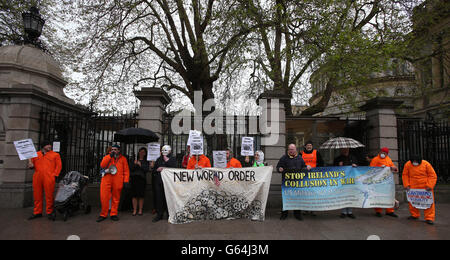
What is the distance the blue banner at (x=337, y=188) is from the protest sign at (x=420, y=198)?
0.45 metres

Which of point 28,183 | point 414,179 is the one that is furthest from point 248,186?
point 28,183

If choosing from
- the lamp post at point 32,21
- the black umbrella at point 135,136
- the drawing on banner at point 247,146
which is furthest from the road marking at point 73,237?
the lamp post at point 32,21

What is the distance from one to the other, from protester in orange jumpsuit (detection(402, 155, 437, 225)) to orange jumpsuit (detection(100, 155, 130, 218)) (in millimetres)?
7419

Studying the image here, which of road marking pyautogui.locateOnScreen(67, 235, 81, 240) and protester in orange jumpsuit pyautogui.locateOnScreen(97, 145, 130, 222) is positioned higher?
protester in orange jumpsuit pyautogui.locateOnScreen(97, 145, 130, 222)

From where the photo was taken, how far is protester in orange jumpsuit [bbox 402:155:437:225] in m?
6.28

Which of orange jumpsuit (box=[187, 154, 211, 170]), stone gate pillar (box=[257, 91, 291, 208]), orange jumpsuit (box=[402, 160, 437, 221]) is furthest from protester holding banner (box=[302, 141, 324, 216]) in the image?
orange jumpsuit (box=[187, 154, 211, 170])

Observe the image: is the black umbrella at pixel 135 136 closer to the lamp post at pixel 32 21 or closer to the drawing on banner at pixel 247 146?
the drawing on banner at pixel 247 146

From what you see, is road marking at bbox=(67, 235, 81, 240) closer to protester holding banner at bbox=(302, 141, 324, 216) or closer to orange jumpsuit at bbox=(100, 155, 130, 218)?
orange jumpsuit at bbox=(100, 155, 130, 218)

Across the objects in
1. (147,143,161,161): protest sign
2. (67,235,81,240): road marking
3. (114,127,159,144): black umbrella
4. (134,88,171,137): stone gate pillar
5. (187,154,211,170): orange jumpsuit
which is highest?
(134,88,171,137): stone gate pillar

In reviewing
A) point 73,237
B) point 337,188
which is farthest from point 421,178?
point 73,237

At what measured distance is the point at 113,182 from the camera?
6.52 meters

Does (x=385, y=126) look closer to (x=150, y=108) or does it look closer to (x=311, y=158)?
(x=311, y=158)

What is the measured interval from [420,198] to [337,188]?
1980 mm
